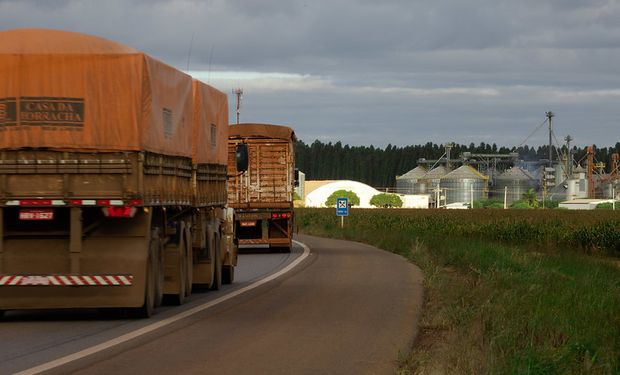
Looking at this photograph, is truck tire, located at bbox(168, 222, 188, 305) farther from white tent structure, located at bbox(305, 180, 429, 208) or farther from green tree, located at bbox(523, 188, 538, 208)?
white tent structure, located at bbox(305, 180, 429, 208)

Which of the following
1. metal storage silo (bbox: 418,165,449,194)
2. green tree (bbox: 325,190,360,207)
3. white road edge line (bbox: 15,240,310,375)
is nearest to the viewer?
white road edge line (bbox: 15,240,310,375)

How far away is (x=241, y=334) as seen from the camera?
531 inches

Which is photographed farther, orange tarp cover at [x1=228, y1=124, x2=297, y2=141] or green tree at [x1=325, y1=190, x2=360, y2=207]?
green tree at [x1=325, y1=190, x2=360, y2=207]

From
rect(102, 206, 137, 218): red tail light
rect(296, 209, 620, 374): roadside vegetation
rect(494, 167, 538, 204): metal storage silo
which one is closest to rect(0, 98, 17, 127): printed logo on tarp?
rect(102, 206, 137, 218): red tail light

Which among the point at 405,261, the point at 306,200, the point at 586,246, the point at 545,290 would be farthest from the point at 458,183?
the point at 545,290

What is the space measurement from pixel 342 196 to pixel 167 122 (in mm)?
143335

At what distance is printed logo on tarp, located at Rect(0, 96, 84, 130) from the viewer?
1451cm

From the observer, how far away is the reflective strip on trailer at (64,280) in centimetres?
1435

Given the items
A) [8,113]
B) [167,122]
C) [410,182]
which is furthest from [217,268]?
[410,182]

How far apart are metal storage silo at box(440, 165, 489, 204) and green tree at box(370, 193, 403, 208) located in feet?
40.8

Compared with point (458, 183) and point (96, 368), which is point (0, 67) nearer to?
point (96, 368)

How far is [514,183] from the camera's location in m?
173

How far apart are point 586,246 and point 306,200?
121565 millimetres

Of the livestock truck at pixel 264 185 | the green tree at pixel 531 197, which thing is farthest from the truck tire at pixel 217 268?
the green tree at pixel 531 197
